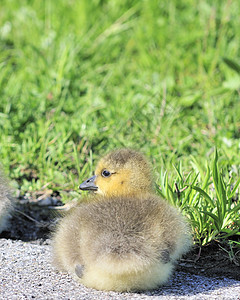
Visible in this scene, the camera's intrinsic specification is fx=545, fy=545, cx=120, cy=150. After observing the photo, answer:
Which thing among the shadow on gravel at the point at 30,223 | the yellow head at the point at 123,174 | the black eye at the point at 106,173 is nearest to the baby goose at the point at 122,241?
the yellow head at the point at 123,174

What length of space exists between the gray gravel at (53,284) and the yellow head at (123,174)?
60 cm

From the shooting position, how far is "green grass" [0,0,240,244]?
4.63 m

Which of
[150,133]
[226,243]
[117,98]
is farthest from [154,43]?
[226,243]

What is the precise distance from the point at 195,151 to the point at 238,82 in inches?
53.5

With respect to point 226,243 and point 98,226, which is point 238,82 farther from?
point 98,226

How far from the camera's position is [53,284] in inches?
125

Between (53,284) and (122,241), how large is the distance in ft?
1.82

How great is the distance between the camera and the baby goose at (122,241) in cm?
290

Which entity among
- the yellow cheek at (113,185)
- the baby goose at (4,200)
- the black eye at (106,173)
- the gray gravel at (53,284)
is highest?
the black eye at (106,173)

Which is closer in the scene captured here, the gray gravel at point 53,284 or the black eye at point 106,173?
the gray gravel at point 53,284

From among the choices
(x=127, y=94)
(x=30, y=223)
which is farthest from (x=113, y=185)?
(x=127, y=94)

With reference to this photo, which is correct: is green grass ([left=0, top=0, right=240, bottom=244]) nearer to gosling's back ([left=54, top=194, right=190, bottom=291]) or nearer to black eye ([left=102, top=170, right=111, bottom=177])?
black eye ([left=102, top=170, right=111, bottom=177])

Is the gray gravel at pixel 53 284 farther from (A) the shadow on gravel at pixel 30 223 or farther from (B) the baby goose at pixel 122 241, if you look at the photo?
(A) the shadow on gravel at pixel 30 223

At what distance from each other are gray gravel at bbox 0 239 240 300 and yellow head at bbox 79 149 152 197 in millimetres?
598
